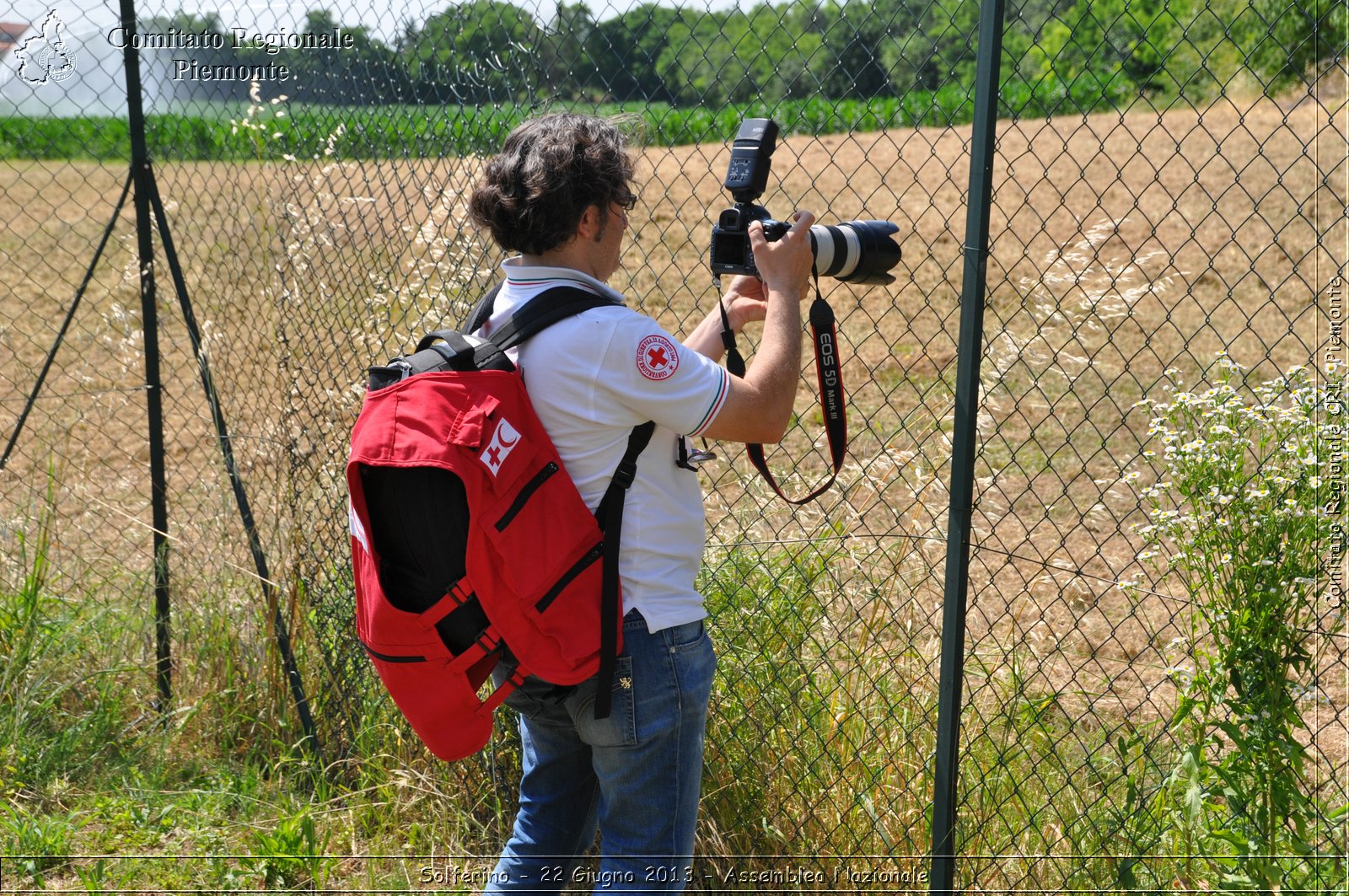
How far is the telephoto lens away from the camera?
2029 millimetres

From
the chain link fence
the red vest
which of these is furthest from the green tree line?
the red vest

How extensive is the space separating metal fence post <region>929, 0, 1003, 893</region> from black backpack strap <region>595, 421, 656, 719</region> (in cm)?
67

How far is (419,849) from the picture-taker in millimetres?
2982

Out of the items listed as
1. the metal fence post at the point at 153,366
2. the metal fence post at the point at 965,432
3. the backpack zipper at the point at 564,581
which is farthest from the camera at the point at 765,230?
the metal fence post at the point at 153,366

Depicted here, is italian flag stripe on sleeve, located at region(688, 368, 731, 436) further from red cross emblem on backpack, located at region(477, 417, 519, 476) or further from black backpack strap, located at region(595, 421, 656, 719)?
red cross emblem on backpack, located at region(477, 417, 519, 476)

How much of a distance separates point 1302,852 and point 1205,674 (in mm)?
393

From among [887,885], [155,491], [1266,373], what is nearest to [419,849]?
[887,885]

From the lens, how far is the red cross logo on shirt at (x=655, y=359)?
1.80 m

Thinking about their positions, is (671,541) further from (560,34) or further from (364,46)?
(364,46)

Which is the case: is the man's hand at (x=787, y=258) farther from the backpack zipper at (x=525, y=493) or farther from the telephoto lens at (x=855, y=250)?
the backpack zipper at (x=525, y=493)

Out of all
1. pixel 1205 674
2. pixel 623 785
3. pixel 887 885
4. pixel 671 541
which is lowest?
pixel 887 885

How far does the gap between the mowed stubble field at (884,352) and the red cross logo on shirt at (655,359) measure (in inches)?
22.6

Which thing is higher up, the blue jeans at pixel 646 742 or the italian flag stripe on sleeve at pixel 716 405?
the italian flag stripe on sleeve at pixel 716 405

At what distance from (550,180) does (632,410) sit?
42 centimetres
